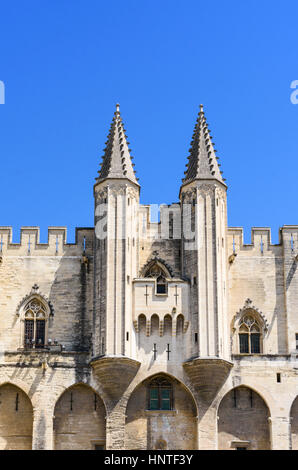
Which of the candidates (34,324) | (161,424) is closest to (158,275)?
(34,324)

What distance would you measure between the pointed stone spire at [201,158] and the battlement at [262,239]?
2577mm

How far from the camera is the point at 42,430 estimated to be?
5694 cm

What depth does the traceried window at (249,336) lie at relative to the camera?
196 ft

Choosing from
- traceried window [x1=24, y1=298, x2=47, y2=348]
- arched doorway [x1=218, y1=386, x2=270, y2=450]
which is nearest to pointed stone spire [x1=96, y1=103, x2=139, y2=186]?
traceried window [x1=24, y1=298, x2=47, y2=348]

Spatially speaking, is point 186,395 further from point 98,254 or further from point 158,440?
point 98,254

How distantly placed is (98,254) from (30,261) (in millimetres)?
3303

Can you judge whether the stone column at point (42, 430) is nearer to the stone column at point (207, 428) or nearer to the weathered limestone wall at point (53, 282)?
the weathered limestone wall at point (53, 282)

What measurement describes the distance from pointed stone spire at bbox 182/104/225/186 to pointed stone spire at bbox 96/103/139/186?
2526mm

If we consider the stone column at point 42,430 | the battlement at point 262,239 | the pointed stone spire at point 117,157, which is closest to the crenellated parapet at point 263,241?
the battlement at point 262,239

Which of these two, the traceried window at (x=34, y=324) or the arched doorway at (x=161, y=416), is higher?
the traceried window at (x=34, y=324)

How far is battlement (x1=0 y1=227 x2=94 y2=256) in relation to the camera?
200 ft

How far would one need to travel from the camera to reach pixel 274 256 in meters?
61.1

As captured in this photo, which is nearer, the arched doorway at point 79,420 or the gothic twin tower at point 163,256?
the arched doorway at point 79,420
